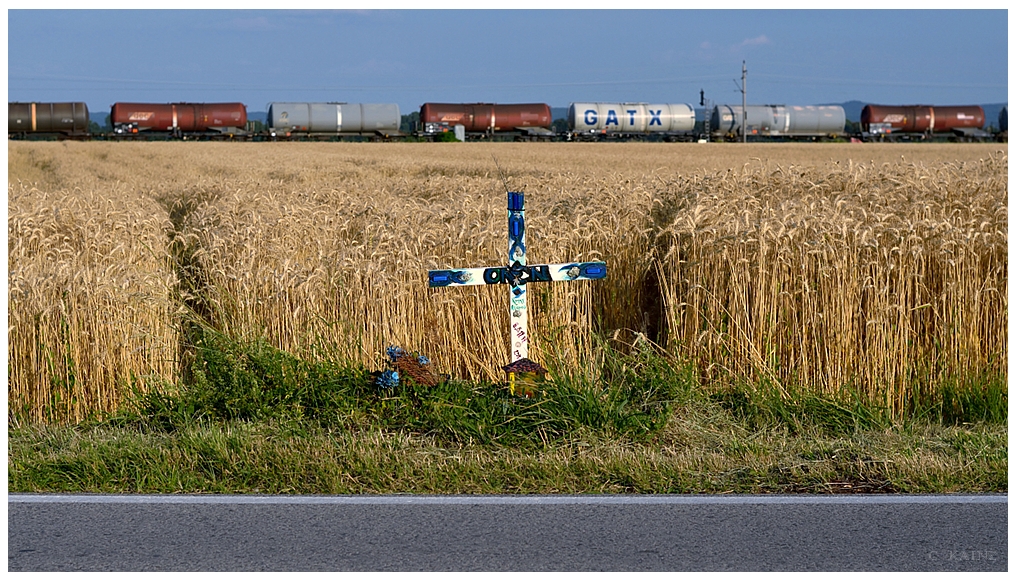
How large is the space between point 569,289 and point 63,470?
12.2ft

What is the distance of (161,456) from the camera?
5652 mm

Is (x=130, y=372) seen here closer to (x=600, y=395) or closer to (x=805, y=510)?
(x=600, y=395)

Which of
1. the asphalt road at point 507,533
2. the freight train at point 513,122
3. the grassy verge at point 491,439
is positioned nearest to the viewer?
the asphalt road at point 507,533

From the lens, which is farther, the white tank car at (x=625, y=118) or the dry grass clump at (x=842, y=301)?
the white tank car at (x=625, y=118)

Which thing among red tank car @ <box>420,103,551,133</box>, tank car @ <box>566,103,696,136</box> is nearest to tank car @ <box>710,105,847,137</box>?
tank car @ <box>566,103,696,136</box>

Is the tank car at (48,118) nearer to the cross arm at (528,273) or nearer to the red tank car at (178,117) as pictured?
the red tank car at (178,117)

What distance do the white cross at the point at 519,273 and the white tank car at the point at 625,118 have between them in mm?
54233

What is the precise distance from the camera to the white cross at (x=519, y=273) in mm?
6422

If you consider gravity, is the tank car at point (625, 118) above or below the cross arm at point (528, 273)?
above

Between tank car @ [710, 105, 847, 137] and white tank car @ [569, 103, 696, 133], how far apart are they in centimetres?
265

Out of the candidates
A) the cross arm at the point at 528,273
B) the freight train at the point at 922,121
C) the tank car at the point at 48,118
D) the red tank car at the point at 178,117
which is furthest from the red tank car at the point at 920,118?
the cross arm at the point at 528,273

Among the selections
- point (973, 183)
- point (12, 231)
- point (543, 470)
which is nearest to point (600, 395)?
point (543, 470)

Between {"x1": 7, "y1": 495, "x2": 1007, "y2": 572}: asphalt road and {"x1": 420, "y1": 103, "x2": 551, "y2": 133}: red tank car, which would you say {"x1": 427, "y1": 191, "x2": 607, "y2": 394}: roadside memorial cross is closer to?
{"x1": 7, "y1": 495, "x2": 1007, "y2": 572}: asphalt road

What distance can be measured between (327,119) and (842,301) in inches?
2173
